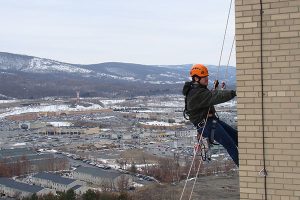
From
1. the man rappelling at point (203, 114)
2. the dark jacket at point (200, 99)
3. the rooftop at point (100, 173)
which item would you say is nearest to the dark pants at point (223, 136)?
the man rappelling at point (203, 114)

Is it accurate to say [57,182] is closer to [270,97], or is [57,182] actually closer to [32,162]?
[32,162]

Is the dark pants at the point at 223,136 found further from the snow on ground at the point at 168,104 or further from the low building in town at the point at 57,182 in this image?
the snow on ground at the point at 168,104

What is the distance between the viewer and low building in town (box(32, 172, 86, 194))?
121 ft

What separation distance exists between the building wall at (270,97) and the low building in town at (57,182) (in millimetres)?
32743

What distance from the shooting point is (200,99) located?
181 inches

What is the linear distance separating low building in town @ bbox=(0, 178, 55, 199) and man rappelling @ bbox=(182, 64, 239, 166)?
31.2 m

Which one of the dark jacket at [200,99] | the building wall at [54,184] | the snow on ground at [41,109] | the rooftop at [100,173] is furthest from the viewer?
the snow on ground at [41,109]

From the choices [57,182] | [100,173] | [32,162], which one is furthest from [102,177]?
[32,162]

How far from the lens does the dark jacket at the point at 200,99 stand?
442 cm

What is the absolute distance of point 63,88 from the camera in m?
171

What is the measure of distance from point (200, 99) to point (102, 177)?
1427 inches

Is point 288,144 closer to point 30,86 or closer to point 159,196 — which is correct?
point 159,196

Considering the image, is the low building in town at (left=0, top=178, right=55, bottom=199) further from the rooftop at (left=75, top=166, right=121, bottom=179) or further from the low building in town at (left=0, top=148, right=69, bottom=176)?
the low building in town at (left=0, top=148, right=69, bottom=176)

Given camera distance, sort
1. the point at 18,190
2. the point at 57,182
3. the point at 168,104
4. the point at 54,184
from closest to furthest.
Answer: the point at 18,190 < the point at 54,184 < the point at 57,182 < the point at 168,104
